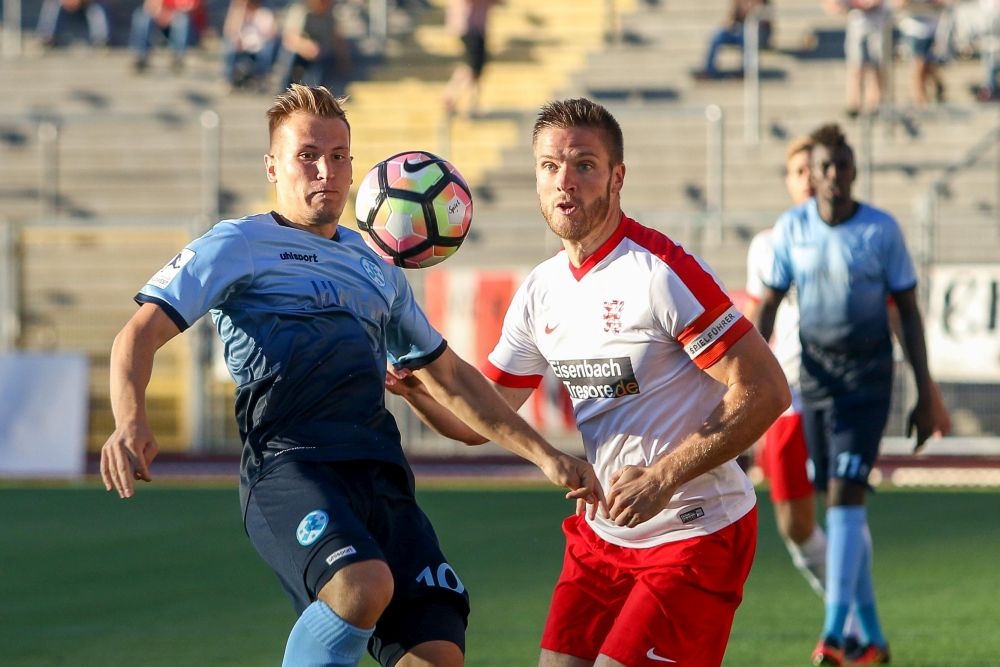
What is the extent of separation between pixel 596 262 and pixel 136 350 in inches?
56.4

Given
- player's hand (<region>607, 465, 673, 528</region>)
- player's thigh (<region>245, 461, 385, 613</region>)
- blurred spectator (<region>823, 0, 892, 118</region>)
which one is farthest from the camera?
blurred spectator (<region>823, 0, 892, 118</region>)

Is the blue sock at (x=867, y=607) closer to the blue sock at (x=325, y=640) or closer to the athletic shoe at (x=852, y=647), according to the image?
the athletic shoe at (x=852, y=647)

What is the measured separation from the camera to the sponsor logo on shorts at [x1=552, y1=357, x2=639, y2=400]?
201 inches

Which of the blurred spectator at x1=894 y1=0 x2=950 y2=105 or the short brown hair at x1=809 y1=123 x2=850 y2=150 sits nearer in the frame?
the short brown hair at x1=809 y1=123 x2=850 y2=150

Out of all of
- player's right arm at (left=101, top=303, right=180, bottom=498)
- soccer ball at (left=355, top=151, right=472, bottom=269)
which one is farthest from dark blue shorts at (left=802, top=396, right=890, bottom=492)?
player's right arm at (left=101, top=303, right=180, bottom=498)

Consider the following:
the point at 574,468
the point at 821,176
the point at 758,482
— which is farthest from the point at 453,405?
the point at 758,482

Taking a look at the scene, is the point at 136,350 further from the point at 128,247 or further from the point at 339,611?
the point at 128,247

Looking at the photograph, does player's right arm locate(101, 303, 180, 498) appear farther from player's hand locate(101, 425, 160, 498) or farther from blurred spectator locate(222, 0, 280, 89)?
blurred spectator locate(222, 0, 280, 89)

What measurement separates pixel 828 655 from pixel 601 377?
3.02 m

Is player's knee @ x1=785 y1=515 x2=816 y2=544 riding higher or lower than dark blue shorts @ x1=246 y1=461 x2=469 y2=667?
lower

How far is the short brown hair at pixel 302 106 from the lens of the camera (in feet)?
17.7

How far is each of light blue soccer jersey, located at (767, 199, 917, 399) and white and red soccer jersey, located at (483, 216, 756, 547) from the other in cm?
310

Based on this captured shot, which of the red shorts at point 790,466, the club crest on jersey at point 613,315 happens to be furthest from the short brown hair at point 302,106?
the red shorts at point 790,466

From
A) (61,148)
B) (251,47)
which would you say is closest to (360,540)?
(61,148)
